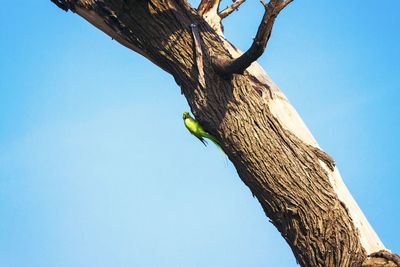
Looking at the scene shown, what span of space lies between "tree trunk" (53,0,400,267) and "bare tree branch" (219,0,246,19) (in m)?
1.37

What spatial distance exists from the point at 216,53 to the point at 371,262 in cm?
199

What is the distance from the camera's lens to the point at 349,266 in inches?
176

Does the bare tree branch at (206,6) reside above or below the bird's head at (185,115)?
above

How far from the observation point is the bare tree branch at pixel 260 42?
3.88m

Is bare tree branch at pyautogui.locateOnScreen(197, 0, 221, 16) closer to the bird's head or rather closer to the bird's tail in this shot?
the bird's head

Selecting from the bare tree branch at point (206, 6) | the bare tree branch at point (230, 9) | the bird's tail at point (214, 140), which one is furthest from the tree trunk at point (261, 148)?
the bare tree branch at point (230, 9)

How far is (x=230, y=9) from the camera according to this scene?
611 centimetres

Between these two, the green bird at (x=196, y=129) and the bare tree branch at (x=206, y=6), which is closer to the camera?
the green bird at (x=196, y=129)

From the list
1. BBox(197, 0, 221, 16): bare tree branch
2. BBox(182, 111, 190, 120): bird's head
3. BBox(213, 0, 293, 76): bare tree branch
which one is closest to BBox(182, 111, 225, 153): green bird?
BBox(182, 111, 190, 120): bird's head

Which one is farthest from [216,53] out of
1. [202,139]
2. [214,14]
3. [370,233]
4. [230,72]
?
[370,233]

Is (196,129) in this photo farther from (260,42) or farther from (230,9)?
(230,9)

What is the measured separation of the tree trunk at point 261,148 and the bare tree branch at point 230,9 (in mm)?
1375

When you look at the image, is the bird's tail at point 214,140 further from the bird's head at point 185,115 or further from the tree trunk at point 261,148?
the bird's head at point 185,115

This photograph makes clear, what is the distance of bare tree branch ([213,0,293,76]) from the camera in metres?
3.88
